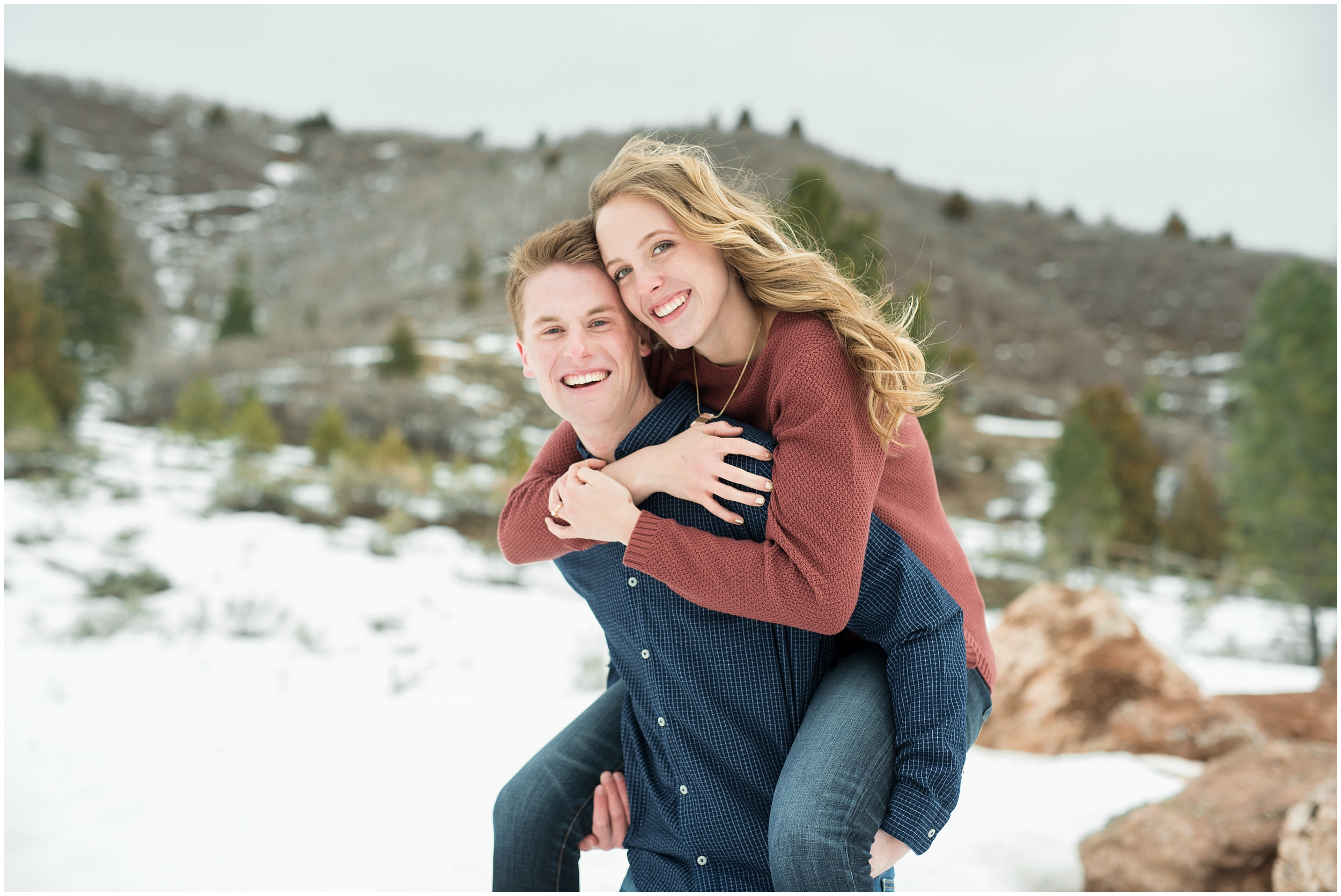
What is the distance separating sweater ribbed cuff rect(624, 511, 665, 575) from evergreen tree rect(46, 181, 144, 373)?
792 inches

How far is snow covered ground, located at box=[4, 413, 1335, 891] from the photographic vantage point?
10.2 feet

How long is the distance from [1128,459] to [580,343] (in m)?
15.4

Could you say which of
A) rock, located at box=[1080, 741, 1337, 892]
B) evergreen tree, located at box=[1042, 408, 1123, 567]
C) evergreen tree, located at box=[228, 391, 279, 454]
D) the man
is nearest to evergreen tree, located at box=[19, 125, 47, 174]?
evergreen tree, located at box=[228, 391, 279, 454]

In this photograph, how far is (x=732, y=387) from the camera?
1.90 metres

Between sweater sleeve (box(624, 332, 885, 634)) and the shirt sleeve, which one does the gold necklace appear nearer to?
sweater sleeve (box(624, 332, 885, 634))

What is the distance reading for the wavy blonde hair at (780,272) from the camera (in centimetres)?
164

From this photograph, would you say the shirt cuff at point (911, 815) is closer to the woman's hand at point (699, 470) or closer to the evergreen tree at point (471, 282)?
the woman's hand at point (699, 470)

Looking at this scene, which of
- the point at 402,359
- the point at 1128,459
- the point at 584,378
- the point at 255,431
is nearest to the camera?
the point at 584,378

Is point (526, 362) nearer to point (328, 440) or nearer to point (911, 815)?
point (911, 815)

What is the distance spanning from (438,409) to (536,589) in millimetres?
7919

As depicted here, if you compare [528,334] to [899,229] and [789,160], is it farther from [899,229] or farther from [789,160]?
[789,160]

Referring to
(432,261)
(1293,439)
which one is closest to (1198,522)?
(1293,439)

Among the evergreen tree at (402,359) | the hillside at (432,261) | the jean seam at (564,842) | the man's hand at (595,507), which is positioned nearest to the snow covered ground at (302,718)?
A: the jean seam at (564,842)

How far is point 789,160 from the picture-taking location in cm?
3234
